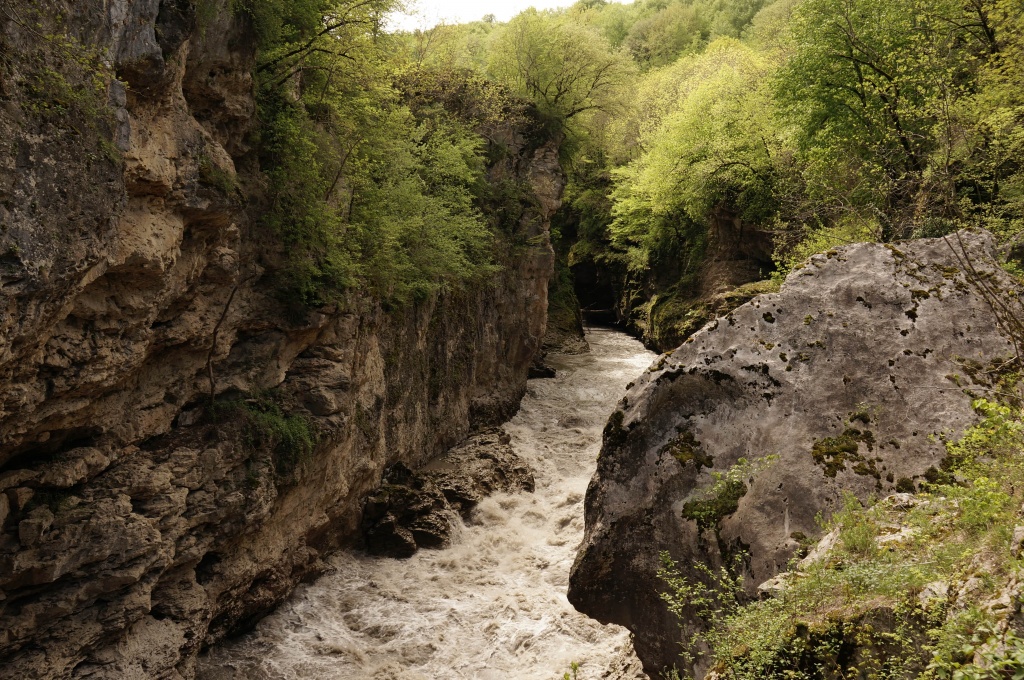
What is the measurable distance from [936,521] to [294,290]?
1031cm

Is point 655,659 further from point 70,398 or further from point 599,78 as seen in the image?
point 599,78

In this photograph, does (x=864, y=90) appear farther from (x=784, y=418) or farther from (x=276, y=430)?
(x=276, y=430)

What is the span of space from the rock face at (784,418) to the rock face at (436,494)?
7113 millimetres

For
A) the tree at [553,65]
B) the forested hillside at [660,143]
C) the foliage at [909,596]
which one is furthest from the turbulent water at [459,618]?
the tree at [553,65]

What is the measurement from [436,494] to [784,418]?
978cm

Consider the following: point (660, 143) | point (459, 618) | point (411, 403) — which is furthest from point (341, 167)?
point (660, 143)

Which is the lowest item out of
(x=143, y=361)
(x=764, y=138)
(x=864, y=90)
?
(x=143, y=361)

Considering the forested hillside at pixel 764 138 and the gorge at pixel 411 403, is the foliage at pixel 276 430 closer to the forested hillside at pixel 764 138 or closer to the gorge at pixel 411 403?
the gorge at pixel 411 403

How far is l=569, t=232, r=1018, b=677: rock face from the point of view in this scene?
279 inches

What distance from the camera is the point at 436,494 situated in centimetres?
1557

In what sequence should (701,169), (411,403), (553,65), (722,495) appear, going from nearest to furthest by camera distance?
(722,495)
(411,403)
(701,169)
(553,65)

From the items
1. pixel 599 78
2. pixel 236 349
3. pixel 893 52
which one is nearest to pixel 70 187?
pixel 236 349

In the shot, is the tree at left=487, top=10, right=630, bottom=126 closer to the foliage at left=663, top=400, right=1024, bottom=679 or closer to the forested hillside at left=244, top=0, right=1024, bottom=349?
the forested hillside at left=244, top=0, right=1024, bottom=349

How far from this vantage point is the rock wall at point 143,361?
6.41 meters
